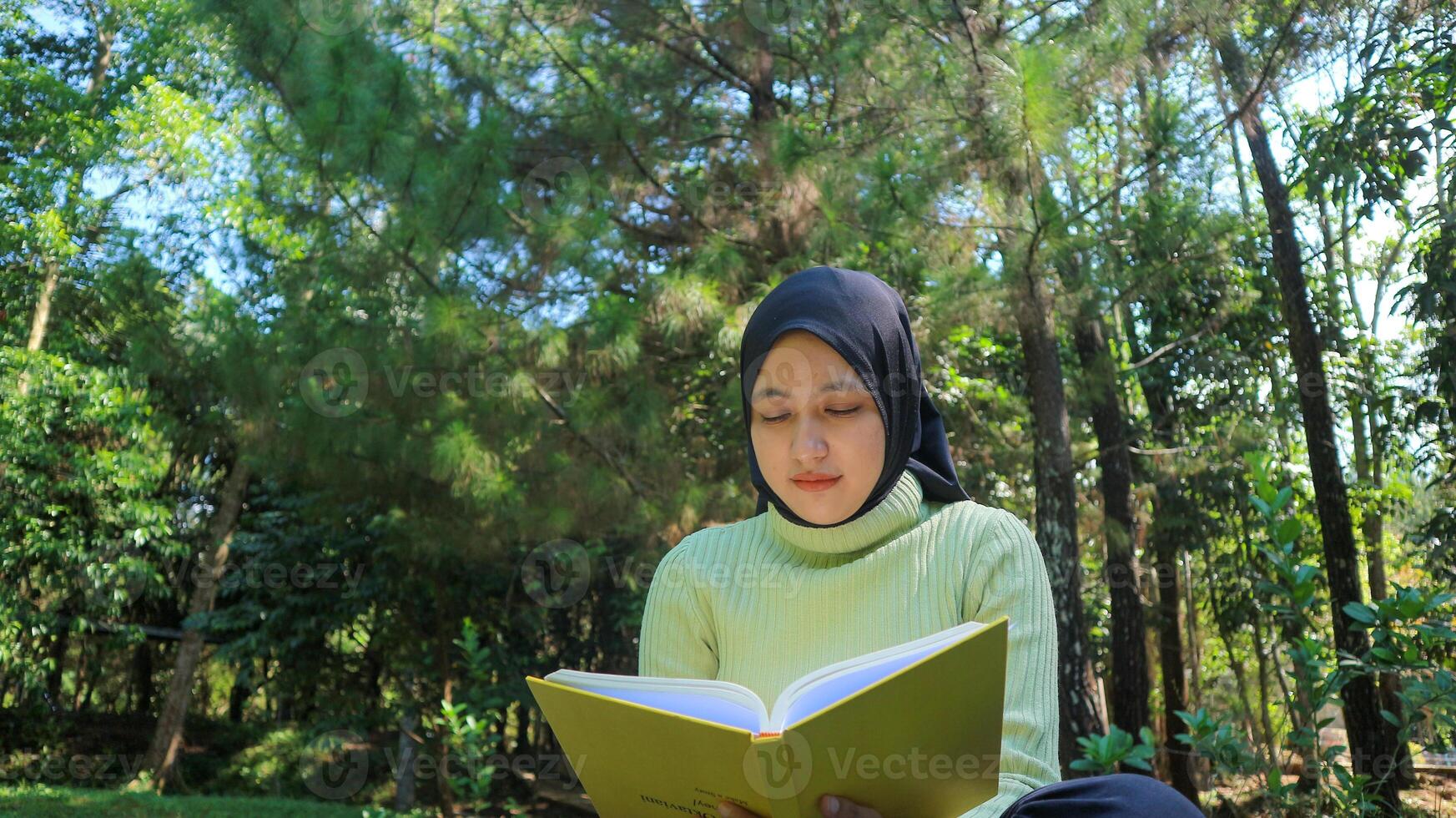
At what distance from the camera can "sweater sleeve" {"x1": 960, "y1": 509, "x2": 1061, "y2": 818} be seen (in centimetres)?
140

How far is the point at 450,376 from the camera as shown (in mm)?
5621

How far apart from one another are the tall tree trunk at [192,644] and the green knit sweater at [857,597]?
8.91 m

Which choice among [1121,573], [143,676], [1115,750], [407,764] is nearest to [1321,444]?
[1121,573]

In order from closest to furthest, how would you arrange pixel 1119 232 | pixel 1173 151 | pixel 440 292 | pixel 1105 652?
pixel 1173 151 < pixel 1119 232 < pixel 440 292 < pixel 1105 652

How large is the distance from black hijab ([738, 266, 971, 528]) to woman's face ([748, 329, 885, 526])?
0.02 meters

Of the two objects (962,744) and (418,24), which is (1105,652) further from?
(962,744)

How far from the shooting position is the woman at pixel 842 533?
1603mm

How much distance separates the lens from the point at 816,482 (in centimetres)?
165

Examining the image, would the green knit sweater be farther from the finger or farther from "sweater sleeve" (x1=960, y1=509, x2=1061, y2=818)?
the finger

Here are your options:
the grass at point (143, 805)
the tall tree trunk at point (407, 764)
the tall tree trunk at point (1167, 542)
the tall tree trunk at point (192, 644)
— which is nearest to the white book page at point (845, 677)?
the grass at point (143, 805)

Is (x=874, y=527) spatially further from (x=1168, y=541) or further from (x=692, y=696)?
(x=1168, y=541)

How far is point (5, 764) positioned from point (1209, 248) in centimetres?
1043

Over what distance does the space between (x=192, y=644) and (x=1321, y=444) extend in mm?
9234

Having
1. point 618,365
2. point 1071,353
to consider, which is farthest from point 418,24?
point 1071,353
